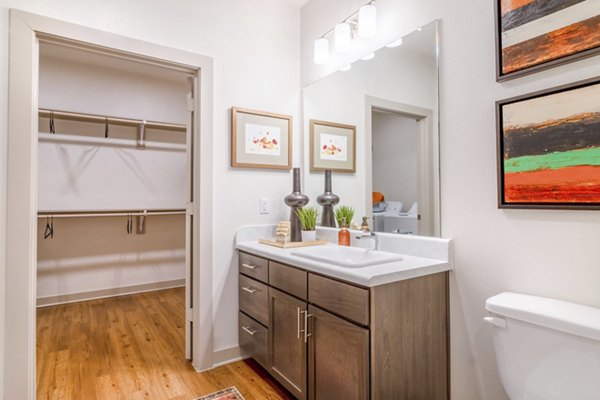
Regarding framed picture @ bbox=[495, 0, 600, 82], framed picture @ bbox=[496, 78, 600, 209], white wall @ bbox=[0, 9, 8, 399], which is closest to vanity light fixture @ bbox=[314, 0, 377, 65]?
framed picture @ bbox=[495, 0, 600, 82]

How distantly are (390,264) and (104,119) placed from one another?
11.1 ft

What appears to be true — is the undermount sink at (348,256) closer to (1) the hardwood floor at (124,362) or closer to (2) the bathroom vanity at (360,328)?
(2) the bathroom vanity at (360,328)

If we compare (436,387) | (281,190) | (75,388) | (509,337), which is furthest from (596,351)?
(75,388)

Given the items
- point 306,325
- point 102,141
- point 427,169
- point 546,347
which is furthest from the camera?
point 102,141

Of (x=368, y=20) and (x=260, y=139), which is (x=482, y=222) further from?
(x=260, y=139)

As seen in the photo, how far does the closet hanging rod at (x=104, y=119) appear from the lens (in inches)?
125

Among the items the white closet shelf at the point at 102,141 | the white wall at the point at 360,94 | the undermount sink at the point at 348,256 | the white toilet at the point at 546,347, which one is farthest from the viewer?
the white closet shelf at the point at 102,141

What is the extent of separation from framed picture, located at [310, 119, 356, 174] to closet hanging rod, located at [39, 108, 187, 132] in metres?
2.13

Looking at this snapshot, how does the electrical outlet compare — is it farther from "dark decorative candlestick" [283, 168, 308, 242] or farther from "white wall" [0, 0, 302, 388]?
"dark decorative candlestick" [283, 168, 308, 242]

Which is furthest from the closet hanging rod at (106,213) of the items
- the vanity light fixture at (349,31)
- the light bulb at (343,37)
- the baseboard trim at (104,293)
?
the light bulb at (343,37)

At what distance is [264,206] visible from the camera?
2404 millimetres

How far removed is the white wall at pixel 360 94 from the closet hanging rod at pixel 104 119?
2064 mm

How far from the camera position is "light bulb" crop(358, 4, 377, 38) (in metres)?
1.87

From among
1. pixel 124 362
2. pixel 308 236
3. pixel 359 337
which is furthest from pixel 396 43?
pixel 124 362
